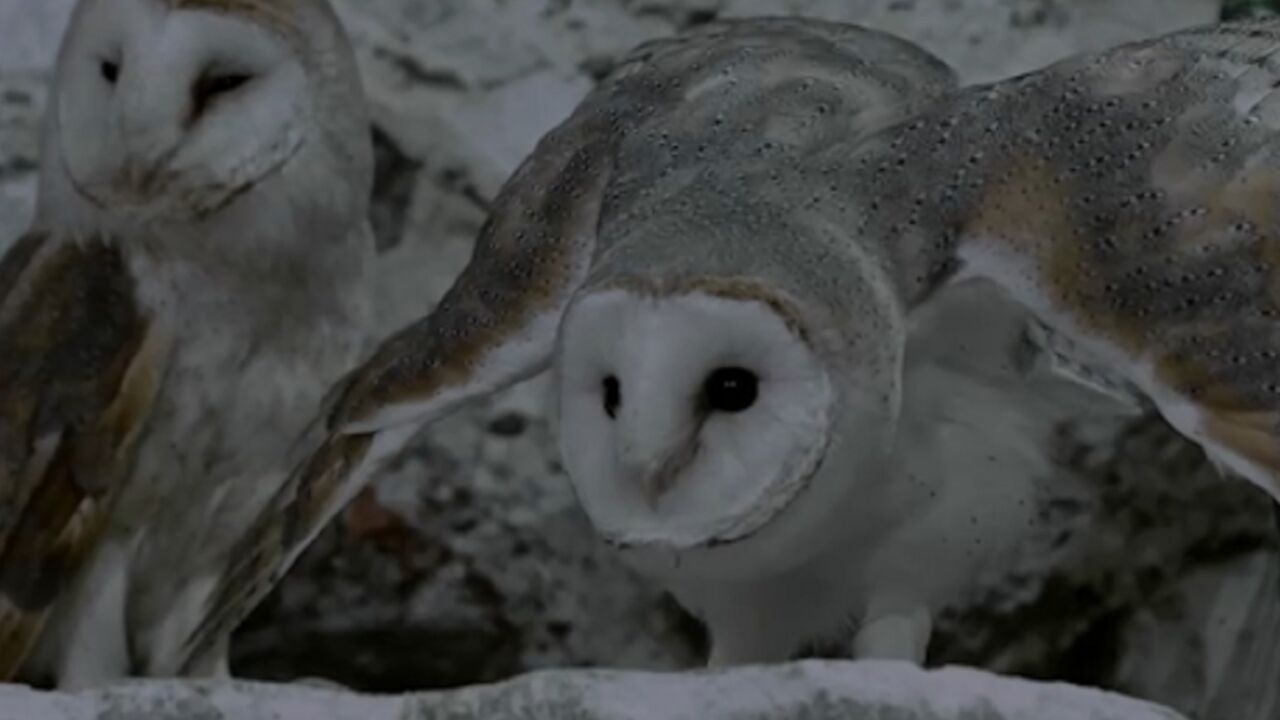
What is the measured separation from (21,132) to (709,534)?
954mm

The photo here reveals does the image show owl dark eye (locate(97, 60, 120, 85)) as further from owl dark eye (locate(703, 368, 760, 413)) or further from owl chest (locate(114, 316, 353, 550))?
owl dark eye (locate(703, 368, 760, 413))

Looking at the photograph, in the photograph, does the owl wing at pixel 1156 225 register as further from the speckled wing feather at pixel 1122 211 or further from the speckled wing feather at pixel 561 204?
the speckled wing feather at pixel 561 204

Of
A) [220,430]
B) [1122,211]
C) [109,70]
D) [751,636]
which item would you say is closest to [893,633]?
[751,636]

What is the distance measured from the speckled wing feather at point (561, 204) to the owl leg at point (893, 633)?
26 cm

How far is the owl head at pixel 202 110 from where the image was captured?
2.19m

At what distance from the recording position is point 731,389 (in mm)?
1759

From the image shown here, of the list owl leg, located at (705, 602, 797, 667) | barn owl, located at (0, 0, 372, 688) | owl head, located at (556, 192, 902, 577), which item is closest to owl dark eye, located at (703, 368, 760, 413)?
owl head, located at (556, 192, 902, 577)

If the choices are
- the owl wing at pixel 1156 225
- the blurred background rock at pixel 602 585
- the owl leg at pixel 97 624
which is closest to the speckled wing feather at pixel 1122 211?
the owl wing at pixel 1156 225

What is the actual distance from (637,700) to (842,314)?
345 mm

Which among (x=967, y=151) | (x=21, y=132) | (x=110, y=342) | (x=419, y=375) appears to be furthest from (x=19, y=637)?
(x=967, y=151)

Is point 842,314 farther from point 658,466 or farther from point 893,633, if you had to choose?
point 893,633

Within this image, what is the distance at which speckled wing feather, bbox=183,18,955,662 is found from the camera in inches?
78.4

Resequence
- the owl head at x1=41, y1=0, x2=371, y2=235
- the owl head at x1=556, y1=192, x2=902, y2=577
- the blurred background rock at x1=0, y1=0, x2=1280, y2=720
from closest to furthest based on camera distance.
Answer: the owl head at x1=556, y1=192, x2=902, y2=577
the owl head at x1=41, y1=0, x2=371, y2=235
the blurred background rock at x1=0, y1=0, x2=1280, y2=720

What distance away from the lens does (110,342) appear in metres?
2.26
